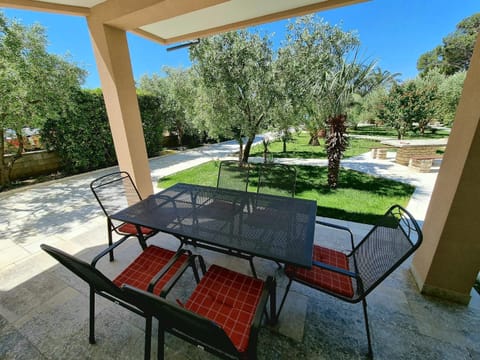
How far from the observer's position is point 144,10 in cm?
213

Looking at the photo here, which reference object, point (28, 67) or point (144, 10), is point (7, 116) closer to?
point (28, 67)

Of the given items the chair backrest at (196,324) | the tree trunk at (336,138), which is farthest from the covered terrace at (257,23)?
the tree trunk at (336,138)

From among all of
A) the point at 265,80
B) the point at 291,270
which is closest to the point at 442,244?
the point at 291,270

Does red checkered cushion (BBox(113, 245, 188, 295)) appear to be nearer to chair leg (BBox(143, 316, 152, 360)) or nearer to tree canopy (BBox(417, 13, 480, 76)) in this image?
chair leg (BBox(143, 316, 152, 360))

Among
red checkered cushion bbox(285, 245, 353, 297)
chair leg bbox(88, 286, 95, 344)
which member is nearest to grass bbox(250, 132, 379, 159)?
red checkered cushion bbox(285, 245, 353, 297)

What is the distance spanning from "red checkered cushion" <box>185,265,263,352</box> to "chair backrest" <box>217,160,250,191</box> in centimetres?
128

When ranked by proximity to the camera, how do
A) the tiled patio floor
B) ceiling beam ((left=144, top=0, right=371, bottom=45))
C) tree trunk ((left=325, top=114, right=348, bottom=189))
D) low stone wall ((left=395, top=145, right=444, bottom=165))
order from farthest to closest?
low stone wall ((left=395, top=145, right=444, bottom=165))
tree trunk ((left=325, top=114, right=348, bottom=189))
ceiling beam ((left=144, top=0, right=371, bottom=45))
the tiled patio floor

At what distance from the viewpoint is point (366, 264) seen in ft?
4.84

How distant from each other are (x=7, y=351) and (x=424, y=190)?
21.2 ft

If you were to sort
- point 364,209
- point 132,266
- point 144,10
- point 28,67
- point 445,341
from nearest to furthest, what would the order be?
point 445,341, point 132,266, point 144,10, point 364,209, point 28,67

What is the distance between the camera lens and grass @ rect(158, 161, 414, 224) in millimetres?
3381

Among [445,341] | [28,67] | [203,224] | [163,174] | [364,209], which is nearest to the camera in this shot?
[445,341]

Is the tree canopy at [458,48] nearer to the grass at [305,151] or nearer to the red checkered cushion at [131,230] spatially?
the grass at [305,151]

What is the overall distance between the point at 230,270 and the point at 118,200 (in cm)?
356
